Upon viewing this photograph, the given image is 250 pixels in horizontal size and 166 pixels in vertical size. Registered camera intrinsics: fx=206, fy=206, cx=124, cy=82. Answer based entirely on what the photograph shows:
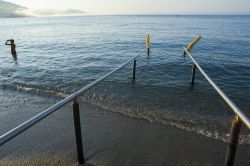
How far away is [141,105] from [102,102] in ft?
6.44

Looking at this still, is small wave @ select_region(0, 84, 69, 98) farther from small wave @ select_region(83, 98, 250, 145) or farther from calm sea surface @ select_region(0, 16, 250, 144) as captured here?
small wave @ select_region(83, 98, 250, 145)

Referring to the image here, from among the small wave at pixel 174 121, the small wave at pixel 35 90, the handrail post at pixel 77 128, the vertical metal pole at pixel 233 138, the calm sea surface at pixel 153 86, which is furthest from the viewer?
the small wave at pixel 35 90

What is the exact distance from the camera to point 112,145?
6.53m

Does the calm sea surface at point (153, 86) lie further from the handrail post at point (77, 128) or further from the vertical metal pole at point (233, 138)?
the handrail post at point (77, 128)

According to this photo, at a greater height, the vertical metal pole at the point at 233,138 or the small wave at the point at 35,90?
the vertical metal pole at the point at 233,138

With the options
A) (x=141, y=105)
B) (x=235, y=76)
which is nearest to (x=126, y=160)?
(x=141, y=105)

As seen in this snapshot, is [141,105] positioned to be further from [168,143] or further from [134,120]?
[168,143]

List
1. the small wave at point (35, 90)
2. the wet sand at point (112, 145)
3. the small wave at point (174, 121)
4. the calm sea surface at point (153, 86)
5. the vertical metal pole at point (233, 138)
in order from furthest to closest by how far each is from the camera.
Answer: the small wave at point (35, 90) < the calm sea surface at point (153, 86) < the small wave at point (174, 121) < the wet sand at point (112, 145) < the vertical metal pole at point (233, 138)

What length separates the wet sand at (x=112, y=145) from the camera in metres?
5.85

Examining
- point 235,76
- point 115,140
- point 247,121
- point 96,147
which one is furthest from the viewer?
point 235,76

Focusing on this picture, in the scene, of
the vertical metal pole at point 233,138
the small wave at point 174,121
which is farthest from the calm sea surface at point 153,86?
the vertical metal pole at point 233,138

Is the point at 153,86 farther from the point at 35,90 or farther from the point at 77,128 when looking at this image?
the point at 77,128

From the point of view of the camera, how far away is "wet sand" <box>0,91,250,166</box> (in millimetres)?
5848

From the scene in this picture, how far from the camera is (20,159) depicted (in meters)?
5.84
